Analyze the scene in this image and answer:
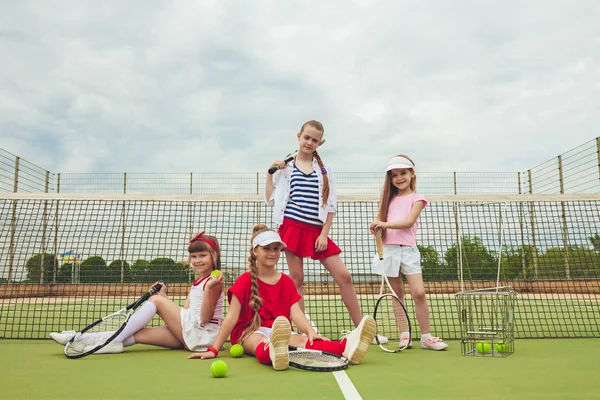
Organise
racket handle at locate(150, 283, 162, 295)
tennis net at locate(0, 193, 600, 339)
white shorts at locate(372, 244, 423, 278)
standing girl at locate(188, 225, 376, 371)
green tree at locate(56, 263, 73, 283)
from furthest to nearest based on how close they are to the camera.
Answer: green tree at locate(56, 263, 73, 283) → tennis net at locate(0, 193, 600, 339) → white shorts at locate(372, 244, 423, 278) → racket handle at locate(150, 283, 162, 295) → standing girl at locate(188, 225, 376, 371)

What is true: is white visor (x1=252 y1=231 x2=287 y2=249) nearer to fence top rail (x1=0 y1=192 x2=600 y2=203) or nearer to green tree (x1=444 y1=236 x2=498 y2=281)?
fence top rail (x1=0 y1=192 x2=600 y2=203)

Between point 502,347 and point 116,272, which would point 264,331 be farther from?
point 116,272

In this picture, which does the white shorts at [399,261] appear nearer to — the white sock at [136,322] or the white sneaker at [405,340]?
the white sneaker at [405,340]

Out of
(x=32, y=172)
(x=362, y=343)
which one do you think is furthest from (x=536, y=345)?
(x=32, y=172)

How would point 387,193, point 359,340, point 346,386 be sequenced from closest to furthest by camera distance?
point 346,386, point 359,340, point 387,193

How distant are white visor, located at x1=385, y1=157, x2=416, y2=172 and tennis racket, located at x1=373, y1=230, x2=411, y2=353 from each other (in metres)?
0.57

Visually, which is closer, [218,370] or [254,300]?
[218,370]

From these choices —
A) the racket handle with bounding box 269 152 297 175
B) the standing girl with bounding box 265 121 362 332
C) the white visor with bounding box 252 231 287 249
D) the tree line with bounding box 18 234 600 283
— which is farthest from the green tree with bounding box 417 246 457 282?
the white visor with bounding box 252 231 287 249

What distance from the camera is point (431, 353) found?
14.2 feet

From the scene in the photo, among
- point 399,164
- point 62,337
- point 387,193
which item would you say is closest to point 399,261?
point 387,193

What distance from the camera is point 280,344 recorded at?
11.3 feet

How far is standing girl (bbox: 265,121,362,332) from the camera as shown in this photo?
4629mm

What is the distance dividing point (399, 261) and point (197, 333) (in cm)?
172

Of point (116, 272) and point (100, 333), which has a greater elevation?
point (116, 272)
